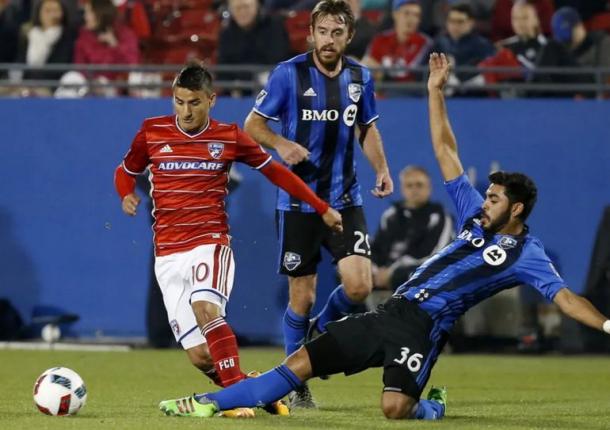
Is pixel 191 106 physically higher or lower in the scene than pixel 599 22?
lower

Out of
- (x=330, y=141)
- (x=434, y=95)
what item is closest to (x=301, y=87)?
(x=330, y=141)

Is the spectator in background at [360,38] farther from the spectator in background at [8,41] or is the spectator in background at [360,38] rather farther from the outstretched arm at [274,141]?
the outstretched arm at [274,141]

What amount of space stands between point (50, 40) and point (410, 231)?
492 centimetres

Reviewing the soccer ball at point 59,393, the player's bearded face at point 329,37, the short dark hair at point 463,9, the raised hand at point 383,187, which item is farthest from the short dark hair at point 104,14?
the soccer ball at point 59,393

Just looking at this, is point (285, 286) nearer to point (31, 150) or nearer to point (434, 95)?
point (31, 150)

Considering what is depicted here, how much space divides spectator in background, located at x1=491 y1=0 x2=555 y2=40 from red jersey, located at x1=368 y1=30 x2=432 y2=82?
4.73 feet

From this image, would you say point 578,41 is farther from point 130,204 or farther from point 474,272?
point 130,204

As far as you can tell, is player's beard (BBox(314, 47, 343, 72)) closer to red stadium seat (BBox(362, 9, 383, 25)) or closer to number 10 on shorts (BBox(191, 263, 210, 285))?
number 10 on shorts (BBox(191, 263, 210, 285))

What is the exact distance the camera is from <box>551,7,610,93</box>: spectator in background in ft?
52.8

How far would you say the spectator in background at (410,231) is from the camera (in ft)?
49.8

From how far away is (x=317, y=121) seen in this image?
1012 cm

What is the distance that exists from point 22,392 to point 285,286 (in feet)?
18.1

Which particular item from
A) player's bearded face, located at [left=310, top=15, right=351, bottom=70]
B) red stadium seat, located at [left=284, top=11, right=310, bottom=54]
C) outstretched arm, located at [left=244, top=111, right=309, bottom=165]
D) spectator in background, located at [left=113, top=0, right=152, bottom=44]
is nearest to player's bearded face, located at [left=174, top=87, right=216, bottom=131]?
outstretched arm, located at [left=244, top=111, right=309, bottom=165]

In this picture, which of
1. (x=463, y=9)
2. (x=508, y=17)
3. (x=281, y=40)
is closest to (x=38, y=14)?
(x=281, y=40)
